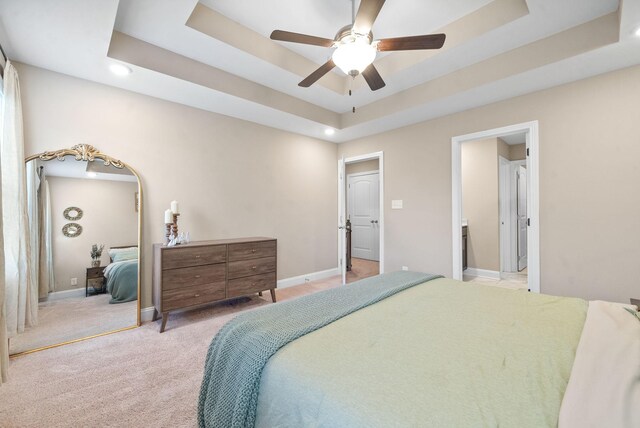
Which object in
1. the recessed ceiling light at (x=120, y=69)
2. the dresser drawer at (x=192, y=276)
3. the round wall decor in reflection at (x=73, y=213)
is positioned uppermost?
the recessed ceiling light at (x=120, y=69)

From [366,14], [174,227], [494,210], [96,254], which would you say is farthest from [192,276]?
[494,210]

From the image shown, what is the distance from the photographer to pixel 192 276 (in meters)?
2.86

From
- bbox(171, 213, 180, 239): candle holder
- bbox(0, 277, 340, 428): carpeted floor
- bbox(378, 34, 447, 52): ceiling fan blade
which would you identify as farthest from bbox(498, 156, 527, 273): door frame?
bbox(171, 213, 180, 239): candle holder

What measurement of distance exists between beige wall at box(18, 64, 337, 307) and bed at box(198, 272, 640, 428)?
237cm

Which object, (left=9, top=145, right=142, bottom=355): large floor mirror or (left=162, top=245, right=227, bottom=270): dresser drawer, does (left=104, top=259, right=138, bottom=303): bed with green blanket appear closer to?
(left=9, top=145, right=142, bottom=355): large floor mirror

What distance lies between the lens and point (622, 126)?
2521 millimetres

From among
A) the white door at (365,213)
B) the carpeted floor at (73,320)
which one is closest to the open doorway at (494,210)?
the white door at (365,213)

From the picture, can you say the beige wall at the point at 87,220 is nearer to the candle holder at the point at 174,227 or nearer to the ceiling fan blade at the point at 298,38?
the candle holder at the point at 174,227

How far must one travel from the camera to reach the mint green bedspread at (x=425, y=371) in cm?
75

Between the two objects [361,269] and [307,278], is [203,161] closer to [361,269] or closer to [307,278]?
[307,278]

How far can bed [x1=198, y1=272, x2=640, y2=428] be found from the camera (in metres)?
0.74

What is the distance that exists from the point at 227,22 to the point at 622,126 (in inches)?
147

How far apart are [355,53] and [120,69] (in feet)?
7.03

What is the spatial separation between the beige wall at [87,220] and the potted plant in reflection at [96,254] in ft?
0.10
